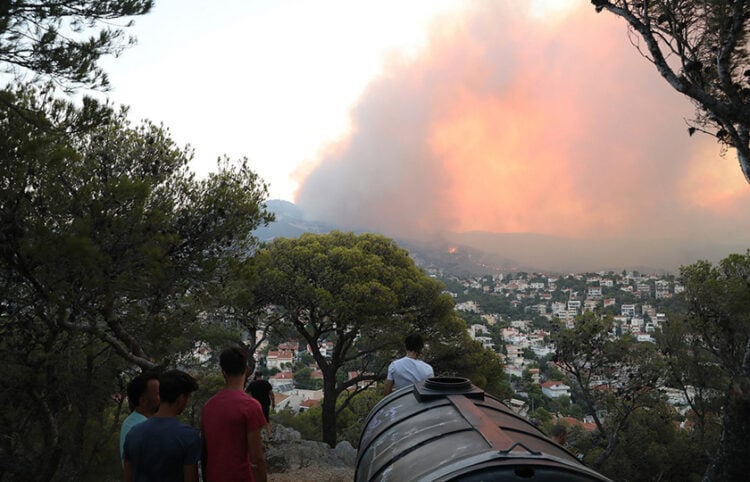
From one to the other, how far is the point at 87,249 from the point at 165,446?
195 inches

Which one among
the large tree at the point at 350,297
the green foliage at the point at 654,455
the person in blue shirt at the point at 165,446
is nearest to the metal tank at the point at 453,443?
the person in blue shirt at the point at 165,446

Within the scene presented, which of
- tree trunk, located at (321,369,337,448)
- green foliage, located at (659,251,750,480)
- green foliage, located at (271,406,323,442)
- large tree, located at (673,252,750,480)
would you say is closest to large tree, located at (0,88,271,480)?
tree trunk, located at (321,369,337,448)

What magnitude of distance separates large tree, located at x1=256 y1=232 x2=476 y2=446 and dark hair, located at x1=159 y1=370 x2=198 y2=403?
13.6 meters

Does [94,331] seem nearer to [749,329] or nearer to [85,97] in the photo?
[85,97]

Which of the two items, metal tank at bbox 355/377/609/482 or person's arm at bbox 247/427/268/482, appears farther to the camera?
person's arm at bbox 247/427/268/482

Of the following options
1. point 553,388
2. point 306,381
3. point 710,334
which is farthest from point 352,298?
point 553,388

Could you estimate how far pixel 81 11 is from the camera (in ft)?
25.3

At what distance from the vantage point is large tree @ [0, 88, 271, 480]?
7352 millimetres

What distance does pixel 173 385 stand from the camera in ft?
11.3

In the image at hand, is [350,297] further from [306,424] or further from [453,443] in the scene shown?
[306,424]

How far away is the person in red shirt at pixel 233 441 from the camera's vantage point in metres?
3.64

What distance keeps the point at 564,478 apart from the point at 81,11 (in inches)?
367

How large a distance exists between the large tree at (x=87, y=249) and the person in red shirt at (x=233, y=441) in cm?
483

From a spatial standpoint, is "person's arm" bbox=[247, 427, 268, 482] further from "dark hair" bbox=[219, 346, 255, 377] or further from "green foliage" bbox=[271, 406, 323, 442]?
"green foliage" bbox=[271, 406, 323, 442]
